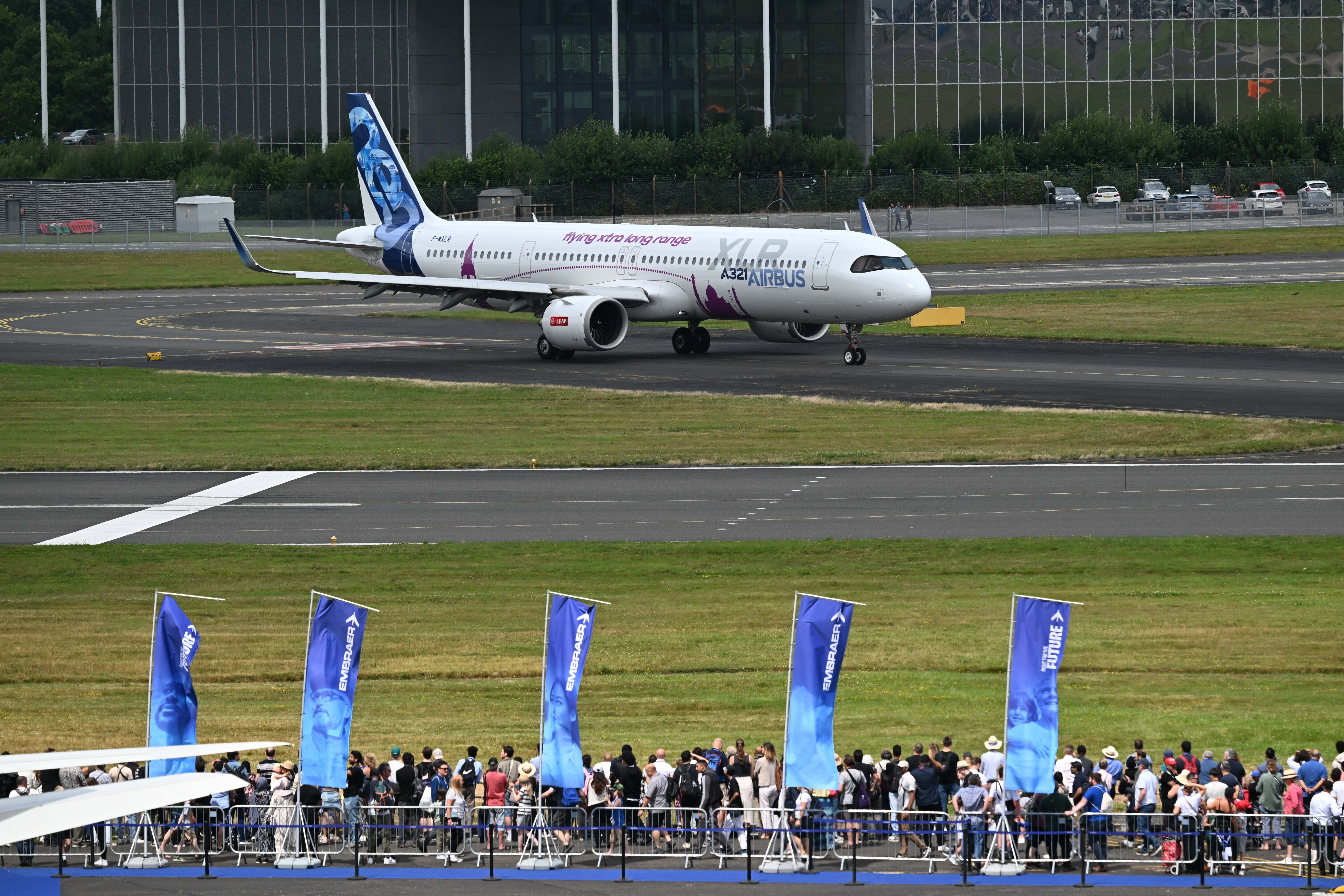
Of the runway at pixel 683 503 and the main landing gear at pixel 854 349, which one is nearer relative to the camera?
the runway at pixel 683 503

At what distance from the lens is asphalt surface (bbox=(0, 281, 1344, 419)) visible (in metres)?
54.3

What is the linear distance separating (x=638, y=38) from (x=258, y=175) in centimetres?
3035

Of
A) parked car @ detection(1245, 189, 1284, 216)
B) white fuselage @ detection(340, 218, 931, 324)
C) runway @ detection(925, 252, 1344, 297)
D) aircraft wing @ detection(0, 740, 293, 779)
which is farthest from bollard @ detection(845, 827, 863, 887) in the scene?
parked car @ detection(1245, 189, 1284, 216)

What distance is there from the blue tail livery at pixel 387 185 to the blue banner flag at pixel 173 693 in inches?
1990

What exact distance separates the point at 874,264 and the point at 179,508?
25.5m

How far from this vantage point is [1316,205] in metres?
115

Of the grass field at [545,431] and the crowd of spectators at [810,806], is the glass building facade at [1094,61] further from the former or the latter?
the crowd of spectators at [810,806]

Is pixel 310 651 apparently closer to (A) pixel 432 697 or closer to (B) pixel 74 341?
(A) pixel 432 697

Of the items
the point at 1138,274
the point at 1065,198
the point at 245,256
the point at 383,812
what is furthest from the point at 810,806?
the point at 1065,198

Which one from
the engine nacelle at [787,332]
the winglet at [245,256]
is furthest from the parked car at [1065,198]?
the winglet at [245,256]

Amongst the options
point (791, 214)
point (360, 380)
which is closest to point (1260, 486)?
point (360, 380)

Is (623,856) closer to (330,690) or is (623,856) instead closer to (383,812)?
(383,812)

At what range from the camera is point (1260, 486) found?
137 ft

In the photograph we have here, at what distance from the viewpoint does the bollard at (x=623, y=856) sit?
67.2 feet
